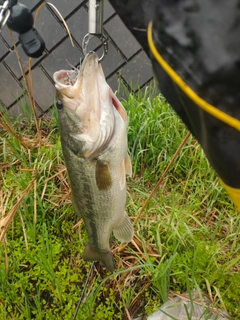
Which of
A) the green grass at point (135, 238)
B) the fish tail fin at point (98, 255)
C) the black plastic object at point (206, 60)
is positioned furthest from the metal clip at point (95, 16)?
the green grass at point (135, 238)

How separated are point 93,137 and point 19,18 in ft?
1.32

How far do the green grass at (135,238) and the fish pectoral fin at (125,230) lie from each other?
0.21 meters

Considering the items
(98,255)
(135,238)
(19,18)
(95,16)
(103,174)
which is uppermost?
(19,18)

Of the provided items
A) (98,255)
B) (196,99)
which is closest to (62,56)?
(98,255)

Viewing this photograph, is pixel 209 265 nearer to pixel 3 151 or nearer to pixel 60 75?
pixel 60 75

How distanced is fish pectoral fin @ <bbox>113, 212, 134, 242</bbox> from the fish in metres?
0.08

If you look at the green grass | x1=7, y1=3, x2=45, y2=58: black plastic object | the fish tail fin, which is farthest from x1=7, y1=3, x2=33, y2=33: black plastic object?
the green grass

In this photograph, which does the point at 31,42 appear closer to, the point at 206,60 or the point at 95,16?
the point at 95,16

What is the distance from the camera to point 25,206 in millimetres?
2080

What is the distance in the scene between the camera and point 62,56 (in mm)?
2852

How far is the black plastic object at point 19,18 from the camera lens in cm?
97

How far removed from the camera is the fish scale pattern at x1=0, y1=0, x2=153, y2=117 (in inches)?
109

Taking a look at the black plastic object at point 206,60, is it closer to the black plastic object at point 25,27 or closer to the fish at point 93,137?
the black plastic object at point 25,27

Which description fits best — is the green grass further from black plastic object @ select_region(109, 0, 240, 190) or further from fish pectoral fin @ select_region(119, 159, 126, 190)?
black plastic object @ select_region(109, 0, 240, 190)
